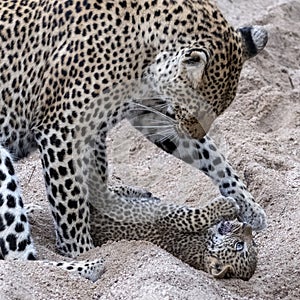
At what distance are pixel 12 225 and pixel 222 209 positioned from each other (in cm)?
121

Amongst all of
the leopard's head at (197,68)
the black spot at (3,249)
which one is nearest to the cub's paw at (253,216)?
the leopard's head at (197,68)

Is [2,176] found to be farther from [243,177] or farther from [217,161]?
[243,177]

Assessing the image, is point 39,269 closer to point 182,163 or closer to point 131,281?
point 131,281

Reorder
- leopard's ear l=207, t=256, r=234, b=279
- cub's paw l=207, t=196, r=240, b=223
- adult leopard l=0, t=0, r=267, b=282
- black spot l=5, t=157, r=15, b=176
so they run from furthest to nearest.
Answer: cub's paw l=207, t=196, r=240, b=223 → black spot l=5, t=157, r=15, b=176 → adult leopard l=0, t=0, r=267, b=282 → leopard's ear l=207, t=256, r=234, b=279

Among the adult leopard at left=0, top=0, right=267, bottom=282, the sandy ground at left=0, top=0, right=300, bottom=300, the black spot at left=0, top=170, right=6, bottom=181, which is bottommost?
the sandy ground at left=0, top=0, right=300, bottom=300

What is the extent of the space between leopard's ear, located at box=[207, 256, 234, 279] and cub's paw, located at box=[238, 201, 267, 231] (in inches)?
26.8

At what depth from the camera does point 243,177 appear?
7.36 metres

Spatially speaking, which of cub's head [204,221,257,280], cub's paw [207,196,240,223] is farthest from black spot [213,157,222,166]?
cub's head [204,221,257,280]

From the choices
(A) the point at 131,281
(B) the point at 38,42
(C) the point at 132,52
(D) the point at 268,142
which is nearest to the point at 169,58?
(C) the point at 132,52

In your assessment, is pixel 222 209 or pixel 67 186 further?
pixel 222 209

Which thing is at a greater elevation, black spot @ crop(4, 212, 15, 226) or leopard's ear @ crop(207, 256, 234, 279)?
black spot @ crop(4, 212, 15, 226)

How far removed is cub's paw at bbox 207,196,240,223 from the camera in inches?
249

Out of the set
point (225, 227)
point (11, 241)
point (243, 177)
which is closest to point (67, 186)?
point (11, 241)

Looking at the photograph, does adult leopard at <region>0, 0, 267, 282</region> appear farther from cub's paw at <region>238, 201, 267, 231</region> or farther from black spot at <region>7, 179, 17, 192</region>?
cub's paw at <region>238, 201, 267, 231</region>
